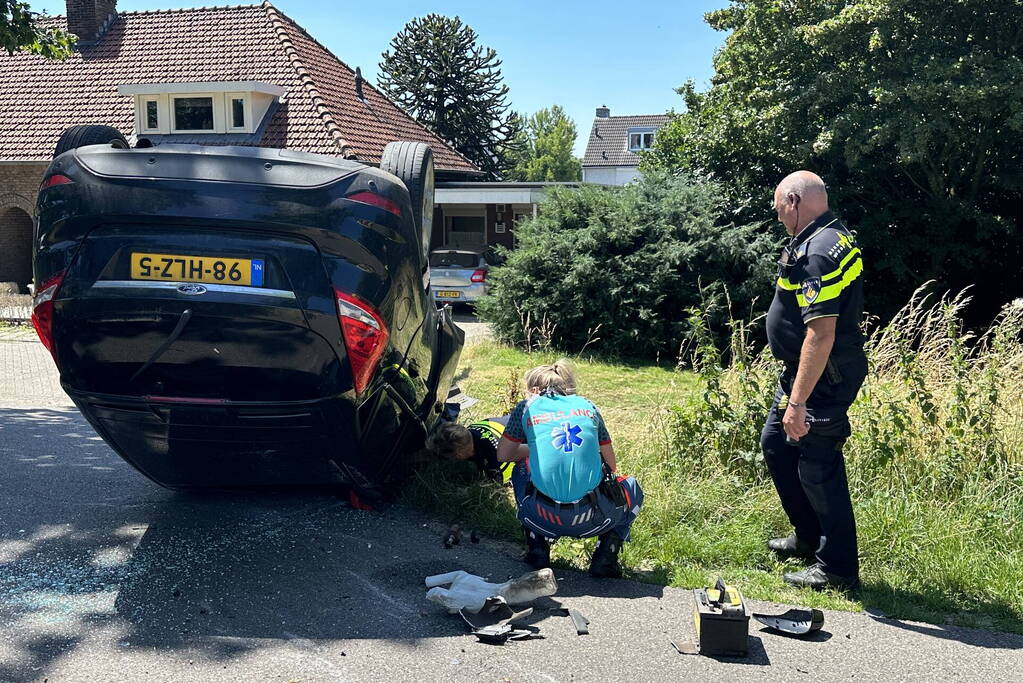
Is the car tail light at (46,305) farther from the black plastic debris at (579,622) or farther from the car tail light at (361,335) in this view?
the black plastic debris at (579,622)

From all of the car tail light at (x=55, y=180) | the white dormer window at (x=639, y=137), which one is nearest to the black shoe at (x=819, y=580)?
the car tail light at (x=55, y=180)

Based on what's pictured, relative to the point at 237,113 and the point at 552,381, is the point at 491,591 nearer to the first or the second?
the point at 552,381

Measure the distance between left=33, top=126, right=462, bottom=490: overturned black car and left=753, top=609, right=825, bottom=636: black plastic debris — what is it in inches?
81.4

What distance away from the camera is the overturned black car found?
4.08 metres

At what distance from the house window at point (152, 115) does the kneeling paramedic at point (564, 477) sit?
81.9 ft

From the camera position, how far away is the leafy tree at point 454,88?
142 feet

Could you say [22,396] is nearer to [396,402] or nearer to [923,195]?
[396,402]

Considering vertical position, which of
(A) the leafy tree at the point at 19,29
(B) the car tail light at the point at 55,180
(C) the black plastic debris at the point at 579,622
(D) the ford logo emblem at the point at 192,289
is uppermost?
(A) the leafy tree at the point at 19,29

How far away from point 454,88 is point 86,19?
18.0 metres

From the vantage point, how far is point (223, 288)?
407cm

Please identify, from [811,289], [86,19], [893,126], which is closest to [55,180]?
[811,289]

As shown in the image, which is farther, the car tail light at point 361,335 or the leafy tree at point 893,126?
the leafy tree at point 893,126

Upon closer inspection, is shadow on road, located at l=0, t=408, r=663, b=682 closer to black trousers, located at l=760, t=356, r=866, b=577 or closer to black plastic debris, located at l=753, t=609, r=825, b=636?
black plastic debris, located at l=753, t=609, r=825, b=636

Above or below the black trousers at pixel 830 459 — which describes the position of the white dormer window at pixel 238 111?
above
